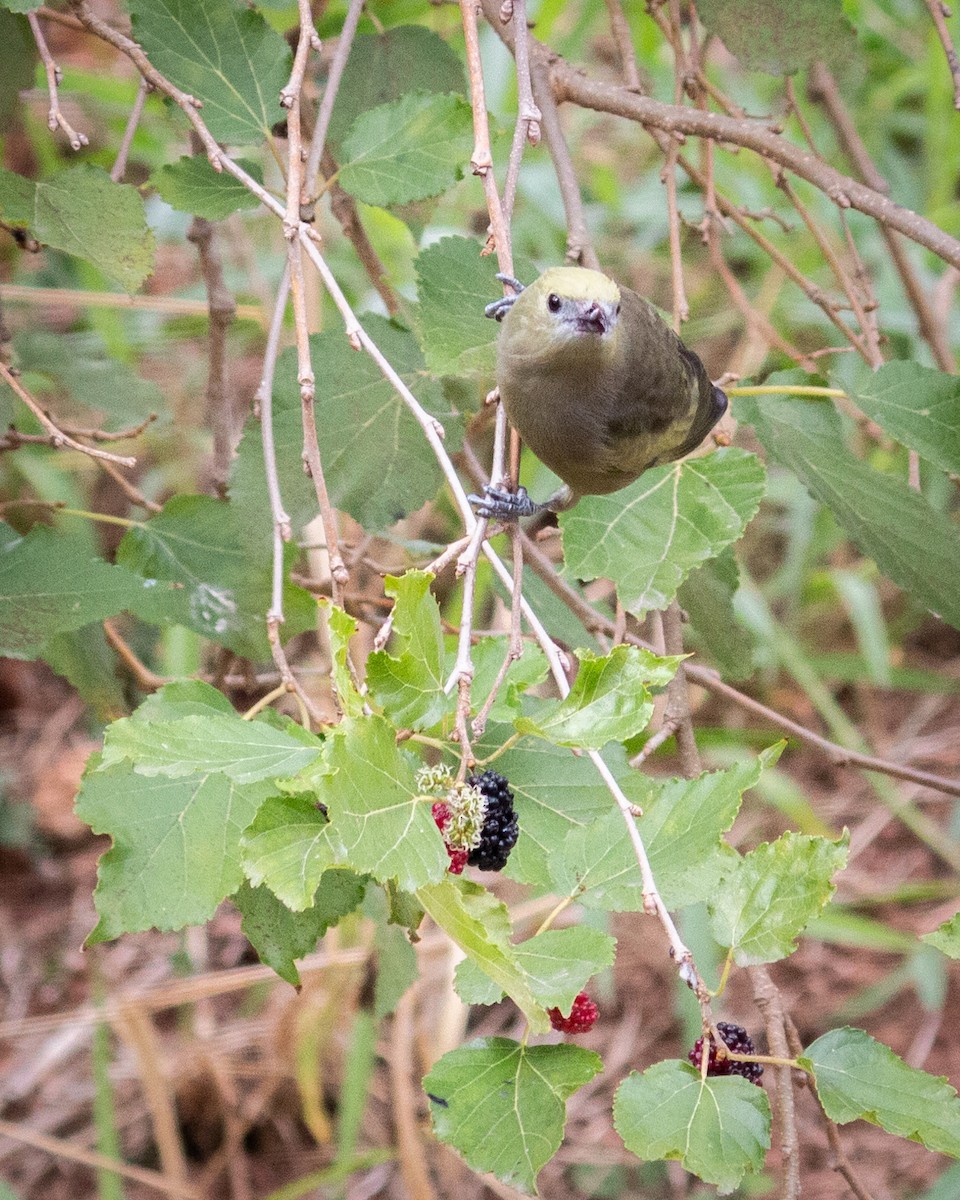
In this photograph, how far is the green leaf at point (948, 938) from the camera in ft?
4.02

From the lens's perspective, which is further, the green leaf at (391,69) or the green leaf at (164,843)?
the green leaf at (391,69)

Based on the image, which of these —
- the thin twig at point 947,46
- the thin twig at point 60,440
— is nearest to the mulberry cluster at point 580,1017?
the thin twig at point 60,440

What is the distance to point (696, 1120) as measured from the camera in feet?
3.63

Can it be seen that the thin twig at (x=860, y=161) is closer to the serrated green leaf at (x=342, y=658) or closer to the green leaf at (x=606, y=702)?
the green leaf at (x=606, y=702)

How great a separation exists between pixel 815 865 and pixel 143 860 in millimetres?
658

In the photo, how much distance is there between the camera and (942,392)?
6.02 feet

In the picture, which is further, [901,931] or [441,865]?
[901,931]

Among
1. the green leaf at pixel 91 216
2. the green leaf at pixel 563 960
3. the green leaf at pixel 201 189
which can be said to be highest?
the green leaf at pixel 201 189

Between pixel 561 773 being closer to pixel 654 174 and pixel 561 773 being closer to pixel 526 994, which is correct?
pixel 526 994

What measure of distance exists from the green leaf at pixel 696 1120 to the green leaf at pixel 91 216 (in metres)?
1.13

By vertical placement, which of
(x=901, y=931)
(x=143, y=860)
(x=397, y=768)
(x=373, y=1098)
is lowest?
(x=373, y=1098)

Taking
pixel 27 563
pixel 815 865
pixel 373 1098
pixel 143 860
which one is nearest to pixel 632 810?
pixel 815 865

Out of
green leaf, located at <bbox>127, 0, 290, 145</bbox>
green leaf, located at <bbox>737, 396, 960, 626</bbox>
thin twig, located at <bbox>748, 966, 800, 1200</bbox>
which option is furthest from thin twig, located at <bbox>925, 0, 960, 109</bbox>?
thin twig, located at <bbox>748, 966, 800, 1200</bbox>

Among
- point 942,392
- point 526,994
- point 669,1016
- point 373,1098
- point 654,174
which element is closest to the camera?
point 526,994
